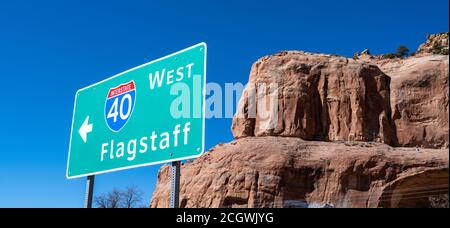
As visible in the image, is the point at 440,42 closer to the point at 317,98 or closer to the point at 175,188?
the point at 175,188

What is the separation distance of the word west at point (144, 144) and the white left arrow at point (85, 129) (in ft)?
1.30

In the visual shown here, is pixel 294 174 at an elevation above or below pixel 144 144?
above

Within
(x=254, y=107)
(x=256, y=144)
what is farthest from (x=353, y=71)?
(x=256, y=144)

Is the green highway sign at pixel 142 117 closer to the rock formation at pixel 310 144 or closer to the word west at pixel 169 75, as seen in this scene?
the word west at pixel 169 75

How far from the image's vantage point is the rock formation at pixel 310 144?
2831 centimetres

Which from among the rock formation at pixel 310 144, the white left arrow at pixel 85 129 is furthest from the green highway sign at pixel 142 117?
the rock formation at pixel 310 144

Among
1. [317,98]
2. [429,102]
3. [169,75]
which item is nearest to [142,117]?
[169,75]

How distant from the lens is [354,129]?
3475cm

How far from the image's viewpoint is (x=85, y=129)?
4918mm

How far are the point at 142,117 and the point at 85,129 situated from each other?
3.38 ft

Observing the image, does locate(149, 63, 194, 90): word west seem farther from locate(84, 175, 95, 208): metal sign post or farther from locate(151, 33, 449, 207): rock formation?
locate(151, 33, 449, 207): rock formation
